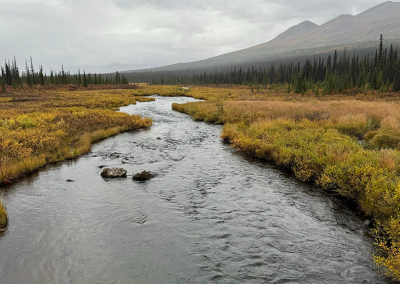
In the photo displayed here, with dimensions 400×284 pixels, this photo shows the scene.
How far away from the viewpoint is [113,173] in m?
12.6

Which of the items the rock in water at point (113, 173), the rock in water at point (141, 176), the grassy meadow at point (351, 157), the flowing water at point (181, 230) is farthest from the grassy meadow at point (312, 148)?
the rock in water at point (141, 176)

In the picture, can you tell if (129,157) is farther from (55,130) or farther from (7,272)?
(7,272)

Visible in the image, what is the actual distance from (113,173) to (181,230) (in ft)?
20.2

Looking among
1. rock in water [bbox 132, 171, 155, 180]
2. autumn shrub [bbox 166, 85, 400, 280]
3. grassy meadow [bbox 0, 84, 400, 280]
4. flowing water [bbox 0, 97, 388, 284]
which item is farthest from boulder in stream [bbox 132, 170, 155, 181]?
autumn shrub [bbox 166, 85, 400, 280]

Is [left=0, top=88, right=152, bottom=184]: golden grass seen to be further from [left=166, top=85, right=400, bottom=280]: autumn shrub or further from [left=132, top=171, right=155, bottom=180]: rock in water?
[left=166, top=85, right=400, bottom=280]: autumn shrub

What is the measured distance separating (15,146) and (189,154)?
10578 millimetres

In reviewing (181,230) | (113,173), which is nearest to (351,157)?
(181,230)

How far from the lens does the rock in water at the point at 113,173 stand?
41.0 ft

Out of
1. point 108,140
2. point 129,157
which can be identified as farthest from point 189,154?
point 108,140

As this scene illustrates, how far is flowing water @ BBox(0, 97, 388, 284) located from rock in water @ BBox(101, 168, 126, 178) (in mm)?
507

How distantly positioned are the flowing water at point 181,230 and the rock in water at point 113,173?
507 mm

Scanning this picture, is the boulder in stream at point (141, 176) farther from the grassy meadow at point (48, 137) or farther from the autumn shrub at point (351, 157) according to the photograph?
the autumn shrub at point (351, 157)

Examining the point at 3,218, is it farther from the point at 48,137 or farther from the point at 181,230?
the point at 48,137

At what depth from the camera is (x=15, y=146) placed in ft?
47.0
